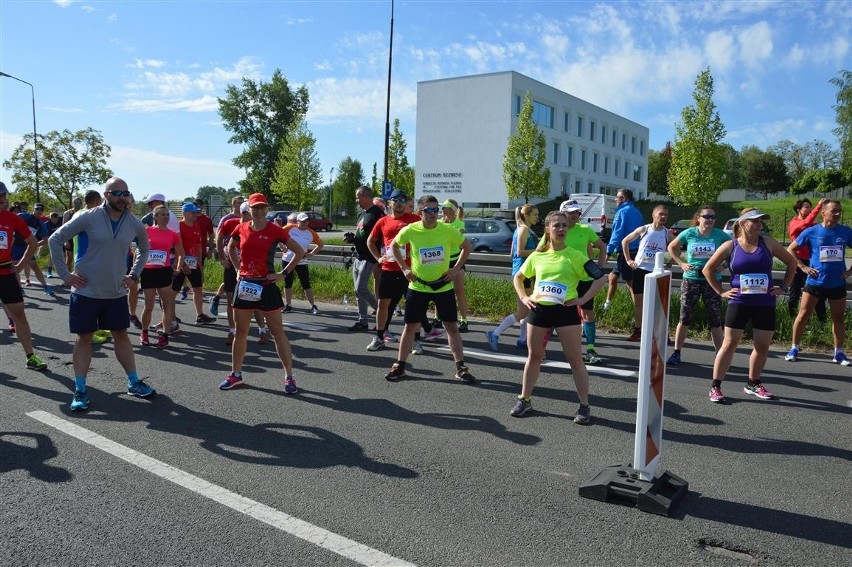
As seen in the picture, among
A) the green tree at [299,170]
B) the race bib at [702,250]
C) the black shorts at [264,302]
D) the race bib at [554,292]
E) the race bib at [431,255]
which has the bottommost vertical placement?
the black shorts at [264,302]

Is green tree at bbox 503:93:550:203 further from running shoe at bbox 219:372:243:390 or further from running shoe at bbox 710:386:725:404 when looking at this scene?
running shoe at bbox 219:372:243:390

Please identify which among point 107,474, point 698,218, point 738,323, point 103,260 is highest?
point 698,218

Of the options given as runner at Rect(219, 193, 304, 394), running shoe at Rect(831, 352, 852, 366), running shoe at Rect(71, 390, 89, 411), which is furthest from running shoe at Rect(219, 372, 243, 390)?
running shoe at Rect(831, 352, 852, 366)

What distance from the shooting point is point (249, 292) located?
632 cm

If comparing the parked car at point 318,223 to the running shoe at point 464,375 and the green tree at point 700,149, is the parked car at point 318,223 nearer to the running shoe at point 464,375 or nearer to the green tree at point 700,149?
the green tree at point 700,149

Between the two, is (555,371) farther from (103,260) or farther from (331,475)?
(103,260)

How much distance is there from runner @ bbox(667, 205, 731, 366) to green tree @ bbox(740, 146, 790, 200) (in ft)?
267

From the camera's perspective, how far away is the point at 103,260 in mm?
5789

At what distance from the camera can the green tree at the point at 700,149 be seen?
123ft

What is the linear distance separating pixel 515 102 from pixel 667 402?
4954cm

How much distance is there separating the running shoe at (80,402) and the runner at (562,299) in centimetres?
399

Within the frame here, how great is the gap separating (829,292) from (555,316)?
460cm

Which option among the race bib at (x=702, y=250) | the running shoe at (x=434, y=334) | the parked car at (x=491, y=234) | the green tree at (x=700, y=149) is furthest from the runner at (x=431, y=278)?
the green tree at (x=700, y=149)

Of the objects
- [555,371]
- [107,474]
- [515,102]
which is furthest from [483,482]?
[515,102]
